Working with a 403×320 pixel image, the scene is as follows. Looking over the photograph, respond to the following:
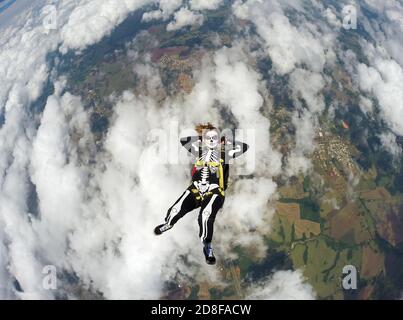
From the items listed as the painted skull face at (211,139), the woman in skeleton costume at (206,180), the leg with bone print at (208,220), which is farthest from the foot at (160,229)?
the painted skull face at (211,139)

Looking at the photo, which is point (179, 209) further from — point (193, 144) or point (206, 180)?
point (193, 144)

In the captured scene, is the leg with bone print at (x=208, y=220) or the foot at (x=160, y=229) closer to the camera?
the leg with bone print at (x=208, y=220)

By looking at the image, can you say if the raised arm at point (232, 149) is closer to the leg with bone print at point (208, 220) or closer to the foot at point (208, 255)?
the leg with bone print at point (208, 220)

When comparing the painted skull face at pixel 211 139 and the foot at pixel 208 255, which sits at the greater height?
the painted skull face at pixel 211 139

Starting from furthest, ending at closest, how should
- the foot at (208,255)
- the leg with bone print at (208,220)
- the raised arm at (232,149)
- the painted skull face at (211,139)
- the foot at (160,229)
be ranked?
the raised arm at (232,149)
the painted skull face at (211,139)
the foot at (160,229)
the leg with bone print at (208,220)
the foot at (208,255)

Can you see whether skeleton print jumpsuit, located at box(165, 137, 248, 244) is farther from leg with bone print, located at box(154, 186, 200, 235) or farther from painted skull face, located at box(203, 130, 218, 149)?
painted skull face, located at box(203, 130, 218, 149)

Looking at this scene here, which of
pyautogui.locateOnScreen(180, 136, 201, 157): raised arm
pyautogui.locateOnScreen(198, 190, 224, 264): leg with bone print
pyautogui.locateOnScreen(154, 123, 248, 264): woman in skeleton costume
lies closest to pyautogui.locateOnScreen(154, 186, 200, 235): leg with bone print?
pyautogui.locateOnScreen(154, 123, 248, 264): woman in skeleton costume

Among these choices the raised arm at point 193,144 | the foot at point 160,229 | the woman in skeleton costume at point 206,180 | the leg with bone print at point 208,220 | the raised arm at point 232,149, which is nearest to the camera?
the leg with bone print at point 208,220
